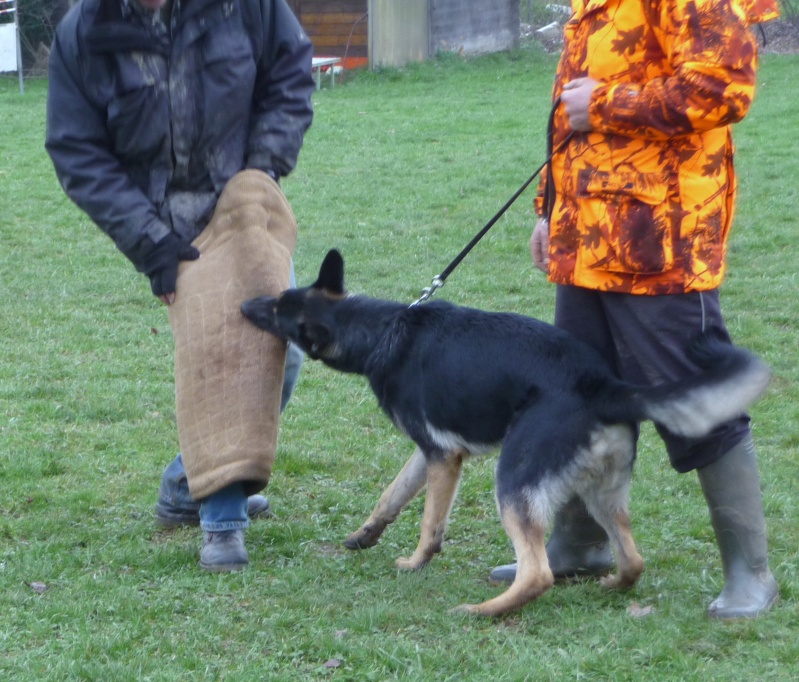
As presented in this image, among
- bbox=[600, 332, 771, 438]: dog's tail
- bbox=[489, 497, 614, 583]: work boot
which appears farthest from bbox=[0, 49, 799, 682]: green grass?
bbox=[600, 332, 771, 438]: dog's tail

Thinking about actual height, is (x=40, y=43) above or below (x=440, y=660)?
below

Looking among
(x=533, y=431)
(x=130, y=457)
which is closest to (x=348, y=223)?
(x=130, y=457)

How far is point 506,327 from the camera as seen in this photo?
3723mm

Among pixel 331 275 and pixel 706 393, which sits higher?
pixel 706 393

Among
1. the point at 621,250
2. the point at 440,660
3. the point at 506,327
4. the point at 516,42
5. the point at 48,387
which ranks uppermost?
the point at 621,250

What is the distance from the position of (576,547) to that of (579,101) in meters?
1.63

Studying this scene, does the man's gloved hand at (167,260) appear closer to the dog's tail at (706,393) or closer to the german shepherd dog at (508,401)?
the german shepherd dog at (508,401)

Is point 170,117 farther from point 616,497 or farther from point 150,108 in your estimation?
point 616,497

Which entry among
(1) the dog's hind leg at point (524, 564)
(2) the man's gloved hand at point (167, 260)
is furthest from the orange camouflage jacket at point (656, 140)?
(2) the man's gloved hand at point (167, 260)

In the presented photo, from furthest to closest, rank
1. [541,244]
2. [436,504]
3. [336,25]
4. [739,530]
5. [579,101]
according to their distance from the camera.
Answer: [336,25]
[436,504]
[541,244]
[739,530]
[579,101]

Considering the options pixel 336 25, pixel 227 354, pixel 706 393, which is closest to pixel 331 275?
pixel 227 354

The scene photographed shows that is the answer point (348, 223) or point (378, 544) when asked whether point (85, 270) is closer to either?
point (348, 223)

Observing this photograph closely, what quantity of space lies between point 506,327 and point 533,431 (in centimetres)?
43

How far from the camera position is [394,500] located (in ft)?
13.5
